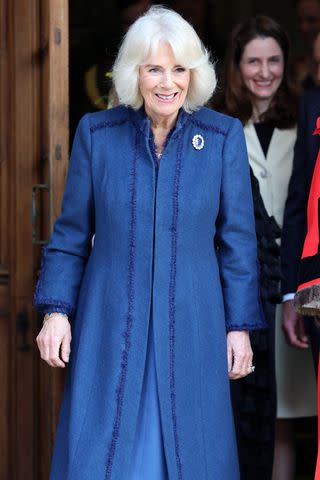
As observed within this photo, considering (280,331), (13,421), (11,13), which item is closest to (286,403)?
(280,331)

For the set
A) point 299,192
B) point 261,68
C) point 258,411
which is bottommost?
point 258,411

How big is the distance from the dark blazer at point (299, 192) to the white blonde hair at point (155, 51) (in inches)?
24.2

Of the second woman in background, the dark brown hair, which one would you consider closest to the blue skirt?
the second woman in background

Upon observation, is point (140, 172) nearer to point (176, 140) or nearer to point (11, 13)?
point (176, 140)

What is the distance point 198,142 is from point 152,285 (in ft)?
1.55

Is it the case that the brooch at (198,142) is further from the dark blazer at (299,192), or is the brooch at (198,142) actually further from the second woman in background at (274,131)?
the second woman in background at (274,131)

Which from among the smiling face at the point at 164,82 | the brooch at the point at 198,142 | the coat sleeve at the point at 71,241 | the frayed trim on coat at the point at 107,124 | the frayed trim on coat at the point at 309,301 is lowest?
the frayed trim on coat at the point at 309,301

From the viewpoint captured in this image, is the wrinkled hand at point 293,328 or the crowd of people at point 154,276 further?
the wrinkled hand at point 293,328

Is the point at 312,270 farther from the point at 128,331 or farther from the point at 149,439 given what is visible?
the point at 149,439

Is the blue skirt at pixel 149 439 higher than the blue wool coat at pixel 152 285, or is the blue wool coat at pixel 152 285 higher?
the blue wool coat at pixel 152 285

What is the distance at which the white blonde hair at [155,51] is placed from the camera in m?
3.38

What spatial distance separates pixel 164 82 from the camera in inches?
133

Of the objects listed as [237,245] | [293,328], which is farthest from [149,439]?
[293,328]

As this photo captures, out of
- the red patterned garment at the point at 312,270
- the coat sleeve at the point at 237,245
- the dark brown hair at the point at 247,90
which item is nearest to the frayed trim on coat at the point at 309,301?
the red patterned garment at the point at 312,270
